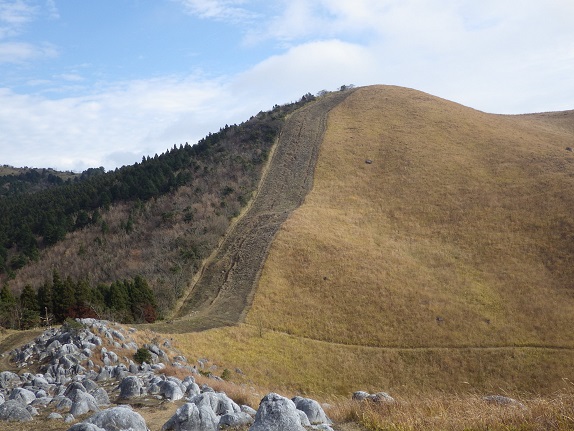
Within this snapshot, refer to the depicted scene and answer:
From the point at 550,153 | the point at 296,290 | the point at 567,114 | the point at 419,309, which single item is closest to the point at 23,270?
the point at 296,290

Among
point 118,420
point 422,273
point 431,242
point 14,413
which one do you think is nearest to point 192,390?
point 14,413

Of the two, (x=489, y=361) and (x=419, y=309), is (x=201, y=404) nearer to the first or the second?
(x=489, y=361)

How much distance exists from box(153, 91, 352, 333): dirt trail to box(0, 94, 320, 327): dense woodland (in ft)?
7.95

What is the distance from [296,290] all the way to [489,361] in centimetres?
2045

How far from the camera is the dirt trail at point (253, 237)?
44.3 m

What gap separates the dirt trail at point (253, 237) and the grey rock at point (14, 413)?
2487cm

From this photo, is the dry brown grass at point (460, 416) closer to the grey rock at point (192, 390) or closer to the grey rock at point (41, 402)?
the grey rock at point (192, 390)

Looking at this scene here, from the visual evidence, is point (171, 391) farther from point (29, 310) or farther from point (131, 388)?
point (29, 310)

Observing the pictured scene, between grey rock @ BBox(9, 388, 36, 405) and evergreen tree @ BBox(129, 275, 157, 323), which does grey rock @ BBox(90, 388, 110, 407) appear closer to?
grey rock @ BBox(9, 388, 36, 405)

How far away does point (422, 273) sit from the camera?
52.9 m

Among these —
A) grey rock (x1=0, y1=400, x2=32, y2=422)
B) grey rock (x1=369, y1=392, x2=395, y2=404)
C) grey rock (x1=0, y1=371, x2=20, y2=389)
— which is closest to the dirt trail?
grey rock (x1=0, y1=371, x2=20, y2=389)

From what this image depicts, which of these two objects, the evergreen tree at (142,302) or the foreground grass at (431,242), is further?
the foreground grass at (431,242)

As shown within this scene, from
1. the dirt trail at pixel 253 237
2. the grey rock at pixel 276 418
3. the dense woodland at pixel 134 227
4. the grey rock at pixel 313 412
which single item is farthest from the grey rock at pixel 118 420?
the dense woodland at pixel 134 227

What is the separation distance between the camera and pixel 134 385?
12539 millimetres
